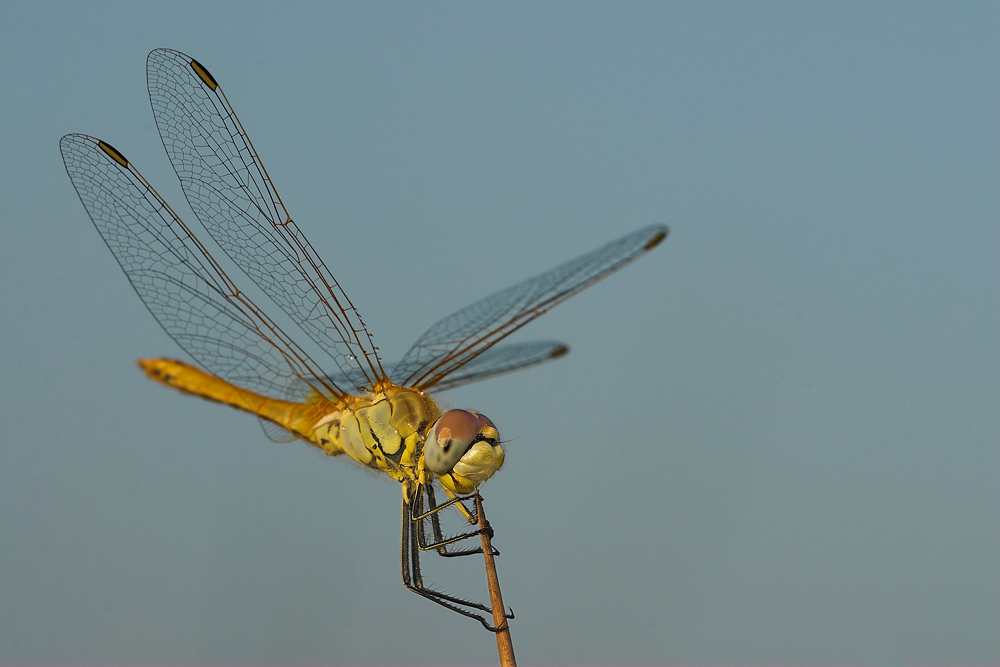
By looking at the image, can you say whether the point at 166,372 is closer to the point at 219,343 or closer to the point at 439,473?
the point at 219,343

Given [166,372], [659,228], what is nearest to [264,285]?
[166,372]

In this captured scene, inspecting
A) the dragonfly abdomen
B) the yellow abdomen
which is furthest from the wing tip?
the dragonfly abdomen

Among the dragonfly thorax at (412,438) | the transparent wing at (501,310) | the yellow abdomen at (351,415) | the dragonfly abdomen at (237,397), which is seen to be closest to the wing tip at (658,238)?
the transparent wing at (501,310)

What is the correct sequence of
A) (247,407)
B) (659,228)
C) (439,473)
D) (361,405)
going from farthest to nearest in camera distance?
(247,407), (361,405), (659,228), (439,473)

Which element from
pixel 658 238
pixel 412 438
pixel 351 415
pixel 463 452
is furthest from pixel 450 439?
pixel 658 238

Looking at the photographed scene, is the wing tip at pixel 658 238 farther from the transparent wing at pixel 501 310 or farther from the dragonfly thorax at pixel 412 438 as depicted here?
the dragonfly thorax at pixel 412 438

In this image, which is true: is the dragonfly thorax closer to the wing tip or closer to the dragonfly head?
the dragonfly head

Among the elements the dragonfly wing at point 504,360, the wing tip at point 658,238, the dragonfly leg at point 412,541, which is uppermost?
the wing tip at point 658,238
